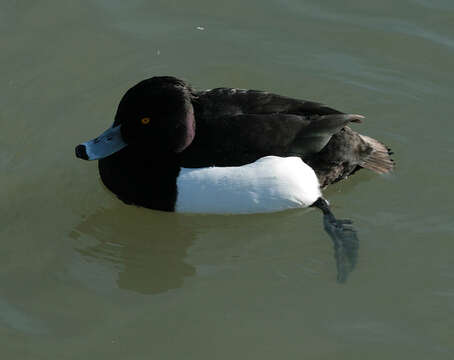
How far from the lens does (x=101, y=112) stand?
761 centimetres

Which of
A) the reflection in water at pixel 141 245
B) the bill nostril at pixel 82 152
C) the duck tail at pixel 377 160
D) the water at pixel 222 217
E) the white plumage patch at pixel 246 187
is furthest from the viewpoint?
the duck tail at pixel 377 160

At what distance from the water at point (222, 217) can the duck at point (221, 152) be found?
26 centimetres

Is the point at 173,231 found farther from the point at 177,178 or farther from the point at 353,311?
the point at 353,311

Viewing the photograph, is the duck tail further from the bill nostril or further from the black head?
the bill nostril

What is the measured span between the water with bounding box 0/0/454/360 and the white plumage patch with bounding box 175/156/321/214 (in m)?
0.22

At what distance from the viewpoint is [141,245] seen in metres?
6.33

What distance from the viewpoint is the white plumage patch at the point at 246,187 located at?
615 cm

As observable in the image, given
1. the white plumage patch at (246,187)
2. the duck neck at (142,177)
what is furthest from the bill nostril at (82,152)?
the white plumage patch at (246,187)

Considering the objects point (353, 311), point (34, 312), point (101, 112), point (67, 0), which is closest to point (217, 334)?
point (353, 311)

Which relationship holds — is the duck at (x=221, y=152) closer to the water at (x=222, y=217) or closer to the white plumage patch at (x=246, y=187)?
the white plumage patch at (x=246, y=187)

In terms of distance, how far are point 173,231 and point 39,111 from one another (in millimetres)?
1979

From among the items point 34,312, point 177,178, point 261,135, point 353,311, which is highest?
point 261,135

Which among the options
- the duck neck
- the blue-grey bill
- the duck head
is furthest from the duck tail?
the blue-grey bill

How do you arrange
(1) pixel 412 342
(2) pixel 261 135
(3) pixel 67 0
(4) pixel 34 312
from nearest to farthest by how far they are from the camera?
(1) pixel 412 342 → (4) pixel 34 312 → (2) pixel 261 135 → (3) pixel 67 0
